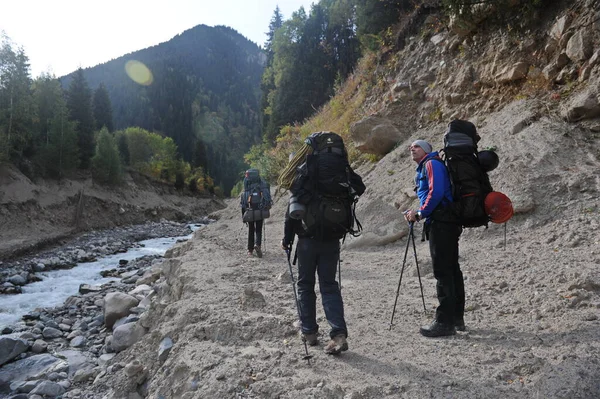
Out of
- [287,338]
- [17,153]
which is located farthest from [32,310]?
[17,153]

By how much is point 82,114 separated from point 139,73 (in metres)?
131

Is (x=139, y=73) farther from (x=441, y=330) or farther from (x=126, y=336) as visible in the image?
(x=441, y=330)

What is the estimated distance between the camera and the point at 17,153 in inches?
1161

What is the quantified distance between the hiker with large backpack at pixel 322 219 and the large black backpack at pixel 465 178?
0.90m

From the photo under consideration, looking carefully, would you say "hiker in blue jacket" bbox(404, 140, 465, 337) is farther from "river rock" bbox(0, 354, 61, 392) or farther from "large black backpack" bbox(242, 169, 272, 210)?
"river rock" bbox(0, 354, 61, 392)

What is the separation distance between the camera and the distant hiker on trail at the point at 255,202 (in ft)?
28.9

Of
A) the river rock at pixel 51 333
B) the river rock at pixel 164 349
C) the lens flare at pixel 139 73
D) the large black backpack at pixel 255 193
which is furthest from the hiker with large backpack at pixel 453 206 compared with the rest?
the lens flare at pixel 139 73

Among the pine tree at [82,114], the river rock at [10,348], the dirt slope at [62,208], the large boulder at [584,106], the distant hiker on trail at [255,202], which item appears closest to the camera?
the river rock at [10,348]

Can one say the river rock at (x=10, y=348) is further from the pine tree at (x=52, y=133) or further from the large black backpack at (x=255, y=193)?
the pine tree at (x=52, y=133)

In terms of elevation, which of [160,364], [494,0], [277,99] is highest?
[277,99]

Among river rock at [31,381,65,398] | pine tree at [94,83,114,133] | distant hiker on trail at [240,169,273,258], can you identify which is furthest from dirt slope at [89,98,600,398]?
pine tree at [94,83,114,133]

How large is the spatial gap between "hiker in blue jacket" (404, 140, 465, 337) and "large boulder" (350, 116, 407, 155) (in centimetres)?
947

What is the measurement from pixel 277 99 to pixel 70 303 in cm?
2638

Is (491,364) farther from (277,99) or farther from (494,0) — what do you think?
(277,99)
